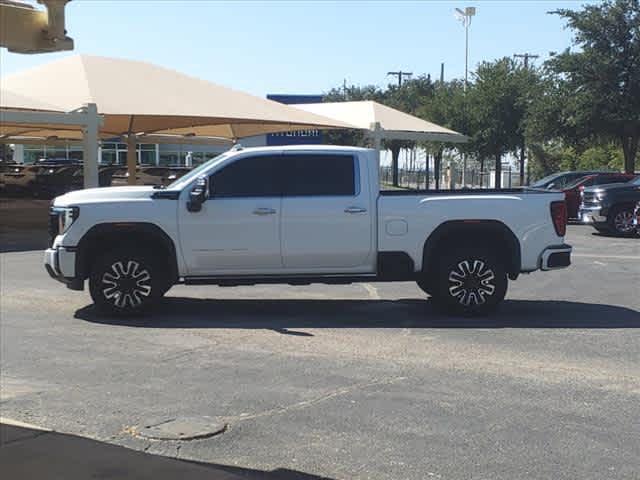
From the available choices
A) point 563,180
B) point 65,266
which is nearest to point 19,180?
point 563,180

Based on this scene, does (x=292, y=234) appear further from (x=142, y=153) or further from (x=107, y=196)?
(x=142, y=153)

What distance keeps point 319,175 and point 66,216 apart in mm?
3152

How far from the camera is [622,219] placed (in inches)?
872

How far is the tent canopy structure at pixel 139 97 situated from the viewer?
2412 cm

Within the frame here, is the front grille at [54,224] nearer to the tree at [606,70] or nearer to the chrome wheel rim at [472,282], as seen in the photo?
the chrome wheel rim at [472,282]

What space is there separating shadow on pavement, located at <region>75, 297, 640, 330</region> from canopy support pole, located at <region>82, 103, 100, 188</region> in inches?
473

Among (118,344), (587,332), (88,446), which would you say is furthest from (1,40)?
(587,332)

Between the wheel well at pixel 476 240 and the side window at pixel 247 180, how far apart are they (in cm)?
203

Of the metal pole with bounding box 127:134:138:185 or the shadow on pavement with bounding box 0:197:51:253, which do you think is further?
the metal pole with bounding box 127:134:138:185

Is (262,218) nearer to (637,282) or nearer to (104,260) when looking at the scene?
(104,260)

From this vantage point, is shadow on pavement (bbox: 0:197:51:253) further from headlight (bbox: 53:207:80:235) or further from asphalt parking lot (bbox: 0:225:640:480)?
headlight (bbox: 53:207:80:235)

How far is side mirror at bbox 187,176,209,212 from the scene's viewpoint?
10203 mm

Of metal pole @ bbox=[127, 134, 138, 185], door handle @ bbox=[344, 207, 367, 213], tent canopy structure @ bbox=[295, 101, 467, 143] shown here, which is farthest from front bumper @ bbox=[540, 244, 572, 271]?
tent canopy structure @ bbox=[295, 101, 467, 143]

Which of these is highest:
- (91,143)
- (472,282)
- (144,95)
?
(144,95)
